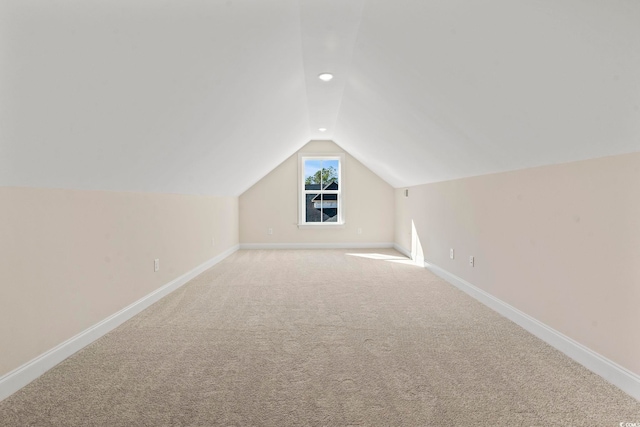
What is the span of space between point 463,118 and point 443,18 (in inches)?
40.4

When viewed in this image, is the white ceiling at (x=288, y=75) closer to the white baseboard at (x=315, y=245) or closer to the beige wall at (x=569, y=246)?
the beige wall at (x=569, y=246)

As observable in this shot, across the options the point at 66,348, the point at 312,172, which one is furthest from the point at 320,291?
the point at 312,172

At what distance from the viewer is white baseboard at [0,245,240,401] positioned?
1.99m

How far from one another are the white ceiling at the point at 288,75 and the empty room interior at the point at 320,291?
1 cm

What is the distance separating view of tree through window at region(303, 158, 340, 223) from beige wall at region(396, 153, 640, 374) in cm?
428

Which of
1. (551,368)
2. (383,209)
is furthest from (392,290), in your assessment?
(383,209)

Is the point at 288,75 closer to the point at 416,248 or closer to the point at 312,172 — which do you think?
the point at 416,248

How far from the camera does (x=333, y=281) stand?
4742 millimetres

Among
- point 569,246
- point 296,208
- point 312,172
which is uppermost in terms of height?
point 312,172

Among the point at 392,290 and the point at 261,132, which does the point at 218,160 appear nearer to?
the point at 261,132

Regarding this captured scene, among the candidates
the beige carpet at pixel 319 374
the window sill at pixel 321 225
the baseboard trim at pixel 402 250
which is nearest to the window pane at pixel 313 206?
the window sill at pixel 321 225

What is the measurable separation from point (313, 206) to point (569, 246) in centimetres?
599

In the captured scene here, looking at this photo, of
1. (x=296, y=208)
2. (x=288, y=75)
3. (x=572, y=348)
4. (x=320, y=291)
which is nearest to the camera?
(x=572, y=348)

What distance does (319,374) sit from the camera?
7.25 feet
